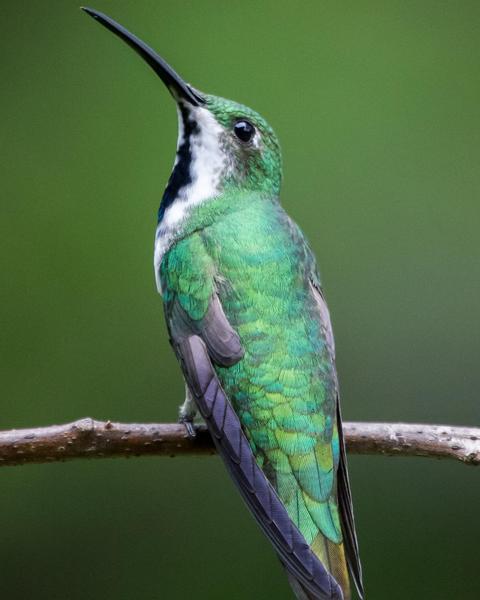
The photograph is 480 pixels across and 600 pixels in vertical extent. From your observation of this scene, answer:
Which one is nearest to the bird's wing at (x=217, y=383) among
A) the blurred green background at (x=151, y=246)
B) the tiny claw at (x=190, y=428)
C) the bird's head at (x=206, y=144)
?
the tiny claw at (x=190, y=428)

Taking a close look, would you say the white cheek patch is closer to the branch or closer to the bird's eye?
the bird's eye

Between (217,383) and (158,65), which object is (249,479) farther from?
(158,65)

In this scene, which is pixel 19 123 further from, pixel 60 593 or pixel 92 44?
pixel 60 593

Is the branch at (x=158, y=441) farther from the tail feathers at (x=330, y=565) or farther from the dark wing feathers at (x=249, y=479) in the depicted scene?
the tail feathers at (x=330, y=565)

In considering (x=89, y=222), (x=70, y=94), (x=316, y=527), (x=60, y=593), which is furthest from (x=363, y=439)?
(x=70, y=94)

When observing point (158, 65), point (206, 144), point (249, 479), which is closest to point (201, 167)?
point (206, 144)
